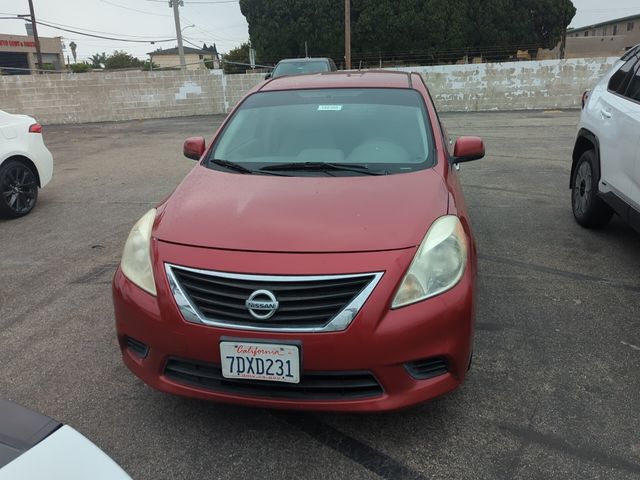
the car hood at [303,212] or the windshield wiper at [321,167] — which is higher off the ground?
the windshield wiper at [321,167]

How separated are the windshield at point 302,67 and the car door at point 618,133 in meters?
10.2

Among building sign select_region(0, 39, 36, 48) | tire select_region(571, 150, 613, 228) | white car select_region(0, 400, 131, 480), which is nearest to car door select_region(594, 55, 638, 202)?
tire select_region(571, 150, 613, 228)

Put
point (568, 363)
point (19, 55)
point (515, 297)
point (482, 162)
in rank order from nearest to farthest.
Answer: point (568, 363) → point (515, 297) → point (482, 162) → point (19, 55)

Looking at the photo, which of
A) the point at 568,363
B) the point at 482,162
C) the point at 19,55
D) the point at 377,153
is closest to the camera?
the point at 568,363

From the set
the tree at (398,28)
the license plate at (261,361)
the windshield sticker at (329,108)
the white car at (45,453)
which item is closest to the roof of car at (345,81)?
the windshield sticker at (329,108)

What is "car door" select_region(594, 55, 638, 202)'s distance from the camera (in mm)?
4246

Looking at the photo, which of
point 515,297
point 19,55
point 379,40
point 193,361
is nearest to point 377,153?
point 515,297

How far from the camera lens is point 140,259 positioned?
8.68ft

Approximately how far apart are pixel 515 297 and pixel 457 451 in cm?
182

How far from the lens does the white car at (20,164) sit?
6.27m

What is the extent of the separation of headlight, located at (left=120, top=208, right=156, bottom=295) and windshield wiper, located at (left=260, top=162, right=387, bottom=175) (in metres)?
0.84

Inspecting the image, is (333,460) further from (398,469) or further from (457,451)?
(457,451)

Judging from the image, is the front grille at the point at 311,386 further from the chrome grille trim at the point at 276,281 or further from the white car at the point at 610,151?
the white car at the point at 610,151

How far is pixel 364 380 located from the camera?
7.63 feet
